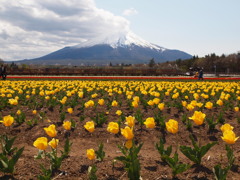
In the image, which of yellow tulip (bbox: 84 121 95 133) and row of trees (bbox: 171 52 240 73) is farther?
row of trees (bbox: 171 52 240 73)

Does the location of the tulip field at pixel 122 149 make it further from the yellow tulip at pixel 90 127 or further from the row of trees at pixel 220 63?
the row of trees at pixel 220 63

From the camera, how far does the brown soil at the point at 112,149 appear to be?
151 inches

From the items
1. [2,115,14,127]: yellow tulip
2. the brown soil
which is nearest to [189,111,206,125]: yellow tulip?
the brown soil

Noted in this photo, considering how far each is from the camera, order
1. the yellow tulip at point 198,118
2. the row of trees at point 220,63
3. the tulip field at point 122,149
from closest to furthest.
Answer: the tulip field at point 122,149, the yellow tulip at point 198,118, the row of trees at point 220,63

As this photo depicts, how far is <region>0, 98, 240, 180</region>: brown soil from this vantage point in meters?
3.83

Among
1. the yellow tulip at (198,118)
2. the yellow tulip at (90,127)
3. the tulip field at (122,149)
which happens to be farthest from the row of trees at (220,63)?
the yellow tulip at (90,127)

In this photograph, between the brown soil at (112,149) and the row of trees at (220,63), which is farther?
the row of trees at (220,63)

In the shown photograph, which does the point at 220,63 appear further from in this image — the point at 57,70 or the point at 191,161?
the point at 191,161

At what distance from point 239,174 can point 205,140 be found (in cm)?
217

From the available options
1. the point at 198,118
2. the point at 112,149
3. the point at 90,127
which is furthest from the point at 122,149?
the point at 198,118

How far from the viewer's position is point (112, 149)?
539 centimetres

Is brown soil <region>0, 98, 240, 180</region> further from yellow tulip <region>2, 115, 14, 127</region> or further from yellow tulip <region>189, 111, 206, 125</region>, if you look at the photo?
yellow tulip <region>2, 115, 14, 127</region>

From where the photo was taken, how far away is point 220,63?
241 ft

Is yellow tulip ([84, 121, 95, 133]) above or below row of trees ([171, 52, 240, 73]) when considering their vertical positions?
below
